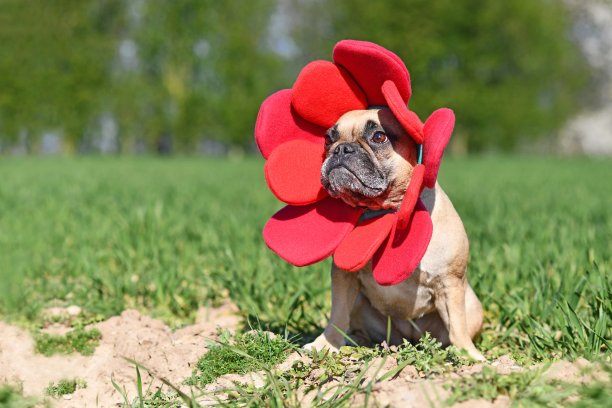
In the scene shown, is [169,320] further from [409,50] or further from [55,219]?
[409,50]

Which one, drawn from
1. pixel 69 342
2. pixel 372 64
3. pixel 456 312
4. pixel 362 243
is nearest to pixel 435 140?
pixel 372 64

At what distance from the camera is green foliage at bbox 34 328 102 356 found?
2774 mm

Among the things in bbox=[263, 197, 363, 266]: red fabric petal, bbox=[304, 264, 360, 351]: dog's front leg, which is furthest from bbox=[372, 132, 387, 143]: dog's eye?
bbox=[304, 264, 360, 351]: dog's front leg

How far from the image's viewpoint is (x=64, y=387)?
95.3 inches

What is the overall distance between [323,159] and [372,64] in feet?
1.58

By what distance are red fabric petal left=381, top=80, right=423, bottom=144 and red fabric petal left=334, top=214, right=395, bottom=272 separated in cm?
36

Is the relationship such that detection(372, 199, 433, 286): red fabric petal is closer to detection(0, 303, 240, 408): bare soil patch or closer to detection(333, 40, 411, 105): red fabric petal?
detection(333, 40, 411, 105): red fabric petal

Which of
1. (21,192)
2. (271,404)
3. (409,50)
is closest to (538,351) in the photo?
(271,404)

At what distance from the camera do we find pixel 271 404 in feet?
6.40

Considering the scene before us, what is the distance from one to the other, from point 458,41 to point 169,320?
28.8m

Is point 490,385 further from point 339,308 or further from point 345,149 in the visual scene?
point 345,149

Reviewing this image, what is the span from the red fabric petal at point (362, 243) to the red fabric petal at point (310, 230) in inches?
1.5

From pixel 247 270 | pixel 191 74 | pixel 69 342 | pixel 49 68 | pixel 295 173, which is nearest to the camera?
pixel 295 173

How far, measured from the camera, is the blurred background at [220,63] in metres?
27.9
